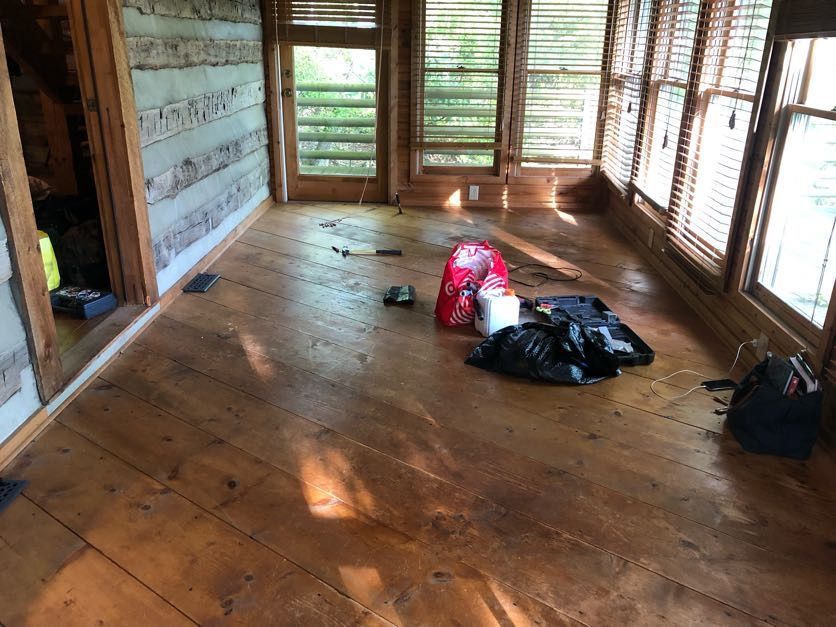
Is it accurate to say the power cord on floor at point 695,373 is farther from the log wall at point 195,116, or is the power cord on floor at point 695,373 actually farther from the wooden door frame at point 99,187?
the log wall at point 195,116

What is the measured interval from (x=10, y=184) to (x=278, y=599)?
1.61 meters

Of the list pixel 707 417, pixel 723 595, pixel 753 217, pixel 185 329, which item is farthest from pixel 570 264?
pixel 723 595

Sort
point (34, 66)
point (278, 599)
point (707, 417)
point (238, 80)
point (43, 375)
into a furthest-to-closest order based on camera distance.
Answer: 1. point (238, 80)
2. point (34, 66)
3. point (707, 417)
4. point (43, 375)
5. point (278, 599)

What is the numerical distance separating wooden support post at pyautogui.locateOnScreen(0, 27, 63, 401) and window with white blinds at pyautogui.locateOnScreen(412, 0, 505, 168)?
3900mm

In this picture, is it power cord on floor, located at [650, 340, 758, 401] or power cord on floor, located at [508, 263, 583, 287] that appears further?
power cord on floor, located at [508, 263, 583, 287]

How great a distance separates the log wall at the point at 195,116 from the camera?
3.42 metres

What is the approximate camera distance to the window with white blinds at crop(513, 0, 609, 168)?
18.0ft

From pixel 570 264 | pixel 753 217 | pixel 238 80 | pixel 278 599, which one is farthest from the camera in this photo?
pixel 238 80

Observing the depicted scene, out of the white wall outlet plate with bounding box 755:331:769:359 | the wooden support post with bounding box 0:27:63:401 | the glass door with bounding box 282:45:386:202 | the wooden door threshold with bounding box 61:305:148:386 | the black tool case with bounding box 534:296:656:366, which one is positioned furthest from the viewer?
the glass door with bounding box 282:45:386:202

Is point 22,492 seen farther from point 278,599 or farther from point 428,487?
point 428,487

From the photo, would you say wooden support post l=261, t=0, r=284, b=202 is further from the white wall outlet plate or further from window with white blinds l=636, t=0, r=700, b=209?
the white wall outlet plate

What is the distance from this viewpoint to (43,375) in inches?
97.1

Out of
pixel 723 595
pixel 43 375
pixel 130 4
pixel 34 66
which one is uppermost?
pixel 130 4

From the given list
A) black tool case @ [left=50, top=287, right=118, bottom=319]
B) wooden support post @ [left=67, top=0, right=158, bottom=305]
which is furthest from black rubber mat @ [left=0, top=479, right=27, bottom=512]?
wooden support post @ [left=67, top=0, right=158, bottom=305]
